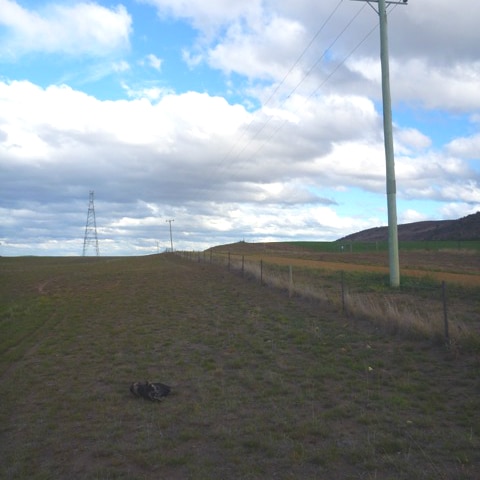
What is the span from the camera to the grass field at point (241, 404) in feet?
18.3

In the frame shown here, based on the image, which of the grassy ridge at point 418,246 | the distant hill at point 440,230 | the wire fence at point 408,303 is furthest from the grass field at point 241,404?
the distant hill at point 440,230

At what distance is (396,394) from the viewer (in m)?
7.91

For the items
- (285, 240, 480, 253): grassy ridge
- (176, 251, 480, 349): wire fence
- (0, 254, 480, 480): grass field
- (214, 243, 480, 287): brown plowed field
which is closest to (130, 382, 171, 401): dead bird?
(0, 254, 480, 480): grass field

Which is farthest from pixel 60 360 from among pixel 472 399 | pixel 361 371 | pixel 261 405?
pixel 472 399

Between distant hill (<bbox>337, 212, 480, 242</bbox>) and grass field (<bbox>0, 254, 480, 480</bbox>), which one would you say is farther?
distant hill (<bbox>337, 212, 480, 242</bbox>)

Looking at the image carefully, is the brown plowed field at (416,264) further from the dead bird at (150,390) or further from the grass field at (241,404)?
the dead bird at (150,390)

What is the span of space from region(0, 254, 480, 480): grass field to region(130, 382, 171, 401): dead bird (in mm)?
142

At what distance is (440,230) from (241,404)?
16304 centimetres

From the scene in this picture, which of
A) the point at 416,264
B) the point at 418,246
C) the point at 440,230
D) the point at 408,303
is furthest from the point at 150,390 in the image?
the point at 440,230

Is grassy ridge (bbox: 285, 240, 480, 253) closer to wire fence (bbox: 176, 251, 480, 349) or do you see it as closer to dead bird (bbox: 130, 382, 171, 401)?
wire fence (bbox: 176, 251, 480, 349)

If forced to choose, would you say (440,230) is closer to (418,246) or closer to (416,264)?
(418,246)

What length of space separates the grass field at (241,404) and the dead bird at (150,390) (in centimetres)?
14

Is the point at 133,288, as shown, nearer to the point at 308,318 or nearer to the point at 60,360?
the point at 308,318

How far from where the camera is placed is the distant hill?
13938cm
